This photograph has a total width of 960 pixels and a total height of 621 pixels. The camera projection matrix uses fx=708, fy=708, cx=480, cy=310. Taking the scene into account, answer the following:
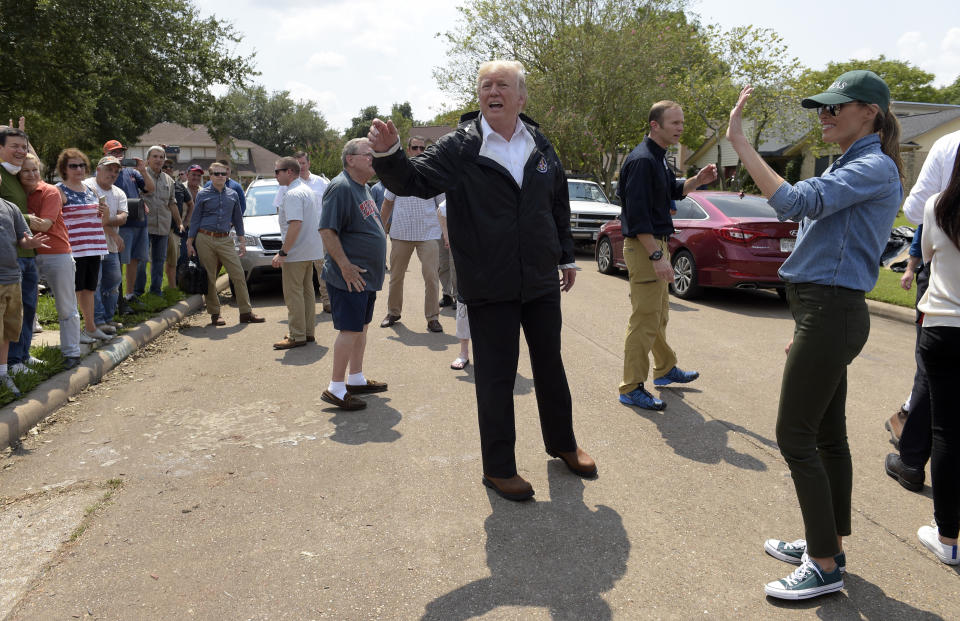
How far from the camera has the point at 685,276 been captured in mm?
10508

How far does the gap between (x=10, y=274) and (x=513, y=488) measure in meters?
4.08

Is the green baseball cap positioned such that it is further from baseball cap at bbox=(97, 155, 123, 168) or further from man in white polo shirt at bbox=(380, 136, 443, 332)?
baseball cap at bbox=(97, 155, 123, 168)

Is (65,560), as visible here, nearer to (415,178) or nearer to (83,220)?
(415,178)

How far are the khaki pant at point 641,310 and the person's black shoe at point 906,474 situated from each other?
1.75m

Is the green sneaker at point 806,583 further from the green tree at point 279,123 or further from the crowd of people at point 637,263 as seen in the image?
the green tree at point 279,123

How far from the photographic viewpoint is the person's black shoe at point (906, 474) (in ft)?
13.1

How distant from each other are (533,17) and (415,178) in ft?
84.5

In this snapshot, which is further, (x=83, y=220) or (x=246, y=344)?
(x=246, y=344)

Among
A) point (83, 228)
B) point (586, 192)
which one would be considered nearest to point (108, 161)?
point (83, 228)

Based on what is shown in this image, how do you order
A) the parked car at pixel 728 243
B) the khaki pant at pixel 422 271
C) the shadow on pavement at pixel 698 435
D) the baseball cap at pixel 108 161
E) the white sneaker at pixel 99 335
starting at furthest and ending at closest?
the parked car at pixel 728 243, the khaki pant at pixel 422 271, the baseball cap at pixel 108 161, the white sneaker at pixel 99 335, the shadow on pavement at pixel 698 435

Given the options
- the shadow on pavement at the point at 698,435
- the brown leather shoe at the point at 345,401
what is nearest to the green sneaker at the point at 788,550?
the shadow on pavement at the point at 698,435

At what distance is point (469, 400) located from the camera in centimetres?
562

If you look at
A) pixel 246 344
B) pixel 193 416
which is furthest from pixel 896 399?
pixel 246 344

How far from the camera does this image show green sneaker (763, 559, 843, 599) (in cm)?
283
